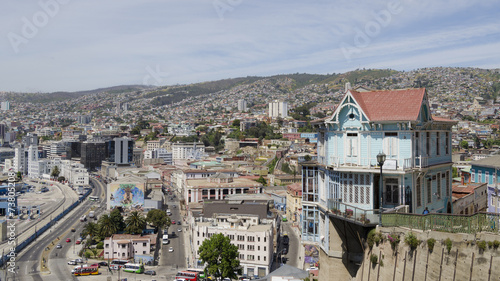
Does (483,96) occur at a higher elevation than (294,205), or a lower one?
higher

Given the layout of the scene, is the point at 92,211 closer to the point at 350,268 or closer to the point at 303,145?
the point at 303,145

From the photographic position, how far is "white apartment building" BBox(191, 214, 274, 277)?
37656 millimetres

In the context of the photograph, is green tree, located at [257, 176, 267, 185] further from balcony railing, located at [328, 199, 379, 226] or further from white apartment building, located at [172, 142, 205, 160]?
balcony railing, located at [328, 199, 379, 226]

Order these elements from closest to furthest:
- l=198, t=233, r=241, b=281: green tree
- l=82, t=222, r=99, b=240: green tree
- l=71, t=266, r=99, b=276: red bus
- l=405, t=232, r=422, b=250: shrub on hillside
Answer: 1. l=405, t=232, r=422, b=250: shrub on hillside
2. l=198, t=233, r=241, b=281: green tree
3. l=71, t=266, r=99, b=276: red bus
4. l=82, t=222, r=99, b=240: green tree

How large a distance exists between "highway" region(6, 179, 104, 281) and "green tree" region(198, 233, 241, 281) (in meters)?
12.5

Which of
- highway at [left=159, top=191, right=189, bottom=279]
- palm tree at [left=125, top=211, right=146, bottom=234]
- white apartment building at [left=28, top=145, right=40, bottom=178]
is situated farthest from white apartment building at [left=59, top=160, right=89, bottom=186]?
palm tree at [left=125, top=211, right=146, bottom=234]

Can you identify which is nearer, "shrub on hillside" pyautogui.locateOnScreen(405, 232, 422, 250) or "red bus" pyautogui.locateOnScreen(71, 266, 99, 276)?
"shrub on hillside" pyautogui.locateOnScreen(405, 232, 422, 250)

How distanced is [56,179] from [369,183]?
113636 mm

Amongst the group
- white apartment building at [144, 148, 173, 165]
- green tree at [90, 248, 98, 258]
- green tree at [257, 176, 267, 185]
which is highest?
white apartment building at [144, 148, 173, 165]

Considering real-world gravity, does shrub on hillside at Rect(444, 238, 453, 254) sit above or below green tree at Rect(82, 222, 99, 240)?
above

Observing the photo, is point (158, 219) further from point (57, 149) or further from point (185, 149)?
point (57, 149)

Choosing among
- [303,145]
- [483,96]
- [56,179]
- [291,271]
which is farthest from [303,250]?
[483,96]

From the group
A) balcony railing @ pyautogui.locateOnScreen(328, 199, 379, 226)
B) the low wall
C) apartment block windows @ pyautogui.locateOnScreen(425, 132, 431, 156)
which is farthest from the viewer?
apartment block windows @ pyautogui.locateOnScreen(425, 132, 431, 156)

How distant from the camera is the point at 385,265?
930 cm
